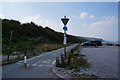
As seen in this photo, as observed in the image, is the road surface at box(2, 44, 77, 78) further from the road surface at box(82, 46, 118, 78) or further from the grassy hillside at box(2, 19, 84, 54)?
the grassy hillside at box(2, 19, 84, 54)

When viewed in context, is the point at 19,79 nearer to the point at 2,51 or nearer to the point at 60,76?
the point at 60,76

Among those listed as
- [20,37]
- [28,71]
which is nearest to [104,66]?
[28,71]

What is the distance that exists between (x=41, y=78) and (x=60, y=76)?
0.97 m

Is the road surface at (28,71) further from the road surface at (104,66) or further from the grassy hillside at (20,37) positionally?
the grassy hillside at (20,37)

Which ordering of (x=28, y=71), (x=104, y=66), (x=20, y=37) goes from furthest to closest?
(x=20, y=37) → (x=104, y=66) → (x=28, y=71)

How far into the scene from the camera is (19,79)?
579 centimetres

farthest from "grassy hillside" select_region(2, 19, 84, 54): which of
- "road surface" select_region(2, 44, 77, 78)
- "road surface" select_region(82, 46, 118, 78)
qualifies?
"road surface" select_region(82, 46, 118, 78)

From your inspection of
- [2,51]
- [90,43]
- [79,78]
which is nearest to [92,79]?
[79,78]

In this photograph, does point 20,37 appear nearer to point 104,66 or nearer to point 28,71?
point 28,71

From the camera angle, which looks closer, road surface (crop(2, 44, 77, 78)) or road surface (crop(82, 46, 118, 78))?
road surface (crop(82, 46, 118, 78))

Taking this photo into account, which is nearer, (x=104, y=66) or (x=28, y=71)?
(x=28, y=71)

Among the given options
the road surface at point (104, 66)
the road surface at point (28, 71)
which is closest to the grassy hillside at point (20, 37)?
the road surface at point (28, 71)

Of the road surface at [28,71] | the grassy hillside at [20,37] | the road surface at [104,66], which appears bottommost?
the road surface at [28,71]

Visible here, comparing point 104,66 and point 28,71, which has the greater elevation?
point 104,66
